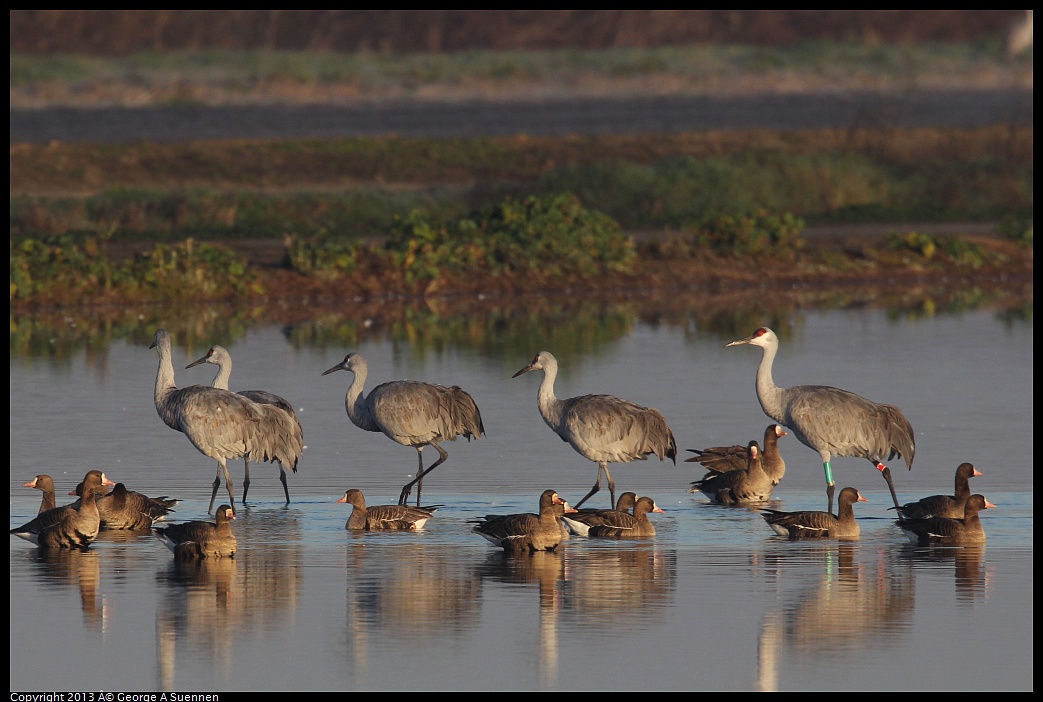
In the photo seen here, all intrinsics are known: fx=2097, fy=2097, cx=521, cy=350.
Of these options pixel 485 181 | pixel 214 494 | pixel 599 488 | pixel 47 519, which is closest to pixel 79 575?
pixel 47 519

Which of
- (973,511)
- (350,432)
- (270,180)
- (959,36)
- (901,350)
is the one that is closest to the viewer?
(973,511)

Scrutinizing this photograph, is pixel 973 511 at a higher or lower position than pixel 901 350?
lower

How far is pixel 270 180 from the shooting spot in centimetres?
4200

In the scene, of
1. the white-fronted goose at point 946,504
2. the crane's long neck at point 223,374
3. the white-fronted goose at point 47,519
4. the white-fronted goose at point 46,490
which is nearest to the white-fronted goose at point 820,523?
the white-fronted goose at point 946,504

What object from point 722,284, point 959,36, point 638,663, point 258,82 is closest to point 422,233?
point 722,284

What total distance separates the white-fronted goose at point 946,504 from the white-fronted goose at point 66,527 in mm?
5481

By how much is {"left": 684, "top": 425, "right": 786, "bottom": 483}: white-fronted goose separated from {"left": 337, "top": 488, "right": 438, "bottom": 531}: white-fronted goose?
2584 millimetres

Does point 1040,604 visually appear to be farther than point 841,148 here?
No

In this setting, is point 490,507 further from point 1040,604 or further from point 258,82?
point 258,82

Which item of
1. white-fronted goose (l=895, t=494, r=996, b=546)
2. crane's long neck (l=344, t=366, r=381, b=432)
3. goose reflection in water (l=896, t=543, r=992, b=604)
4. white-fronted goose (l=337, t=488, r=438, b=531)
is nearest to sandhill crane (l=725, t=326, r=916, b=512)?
white-fronted goose (l=895, t=494, r=996, b=546)

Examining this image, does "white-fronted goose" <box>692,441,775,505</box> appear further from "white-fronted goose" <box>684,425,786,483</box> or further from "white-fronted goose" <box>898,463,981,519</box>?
"white-fronted goose" <box>898,463,981,519</box>

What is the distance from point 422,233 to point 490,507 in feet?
46.8

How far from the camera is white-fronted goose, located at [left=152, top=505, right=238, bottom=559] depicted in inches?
523

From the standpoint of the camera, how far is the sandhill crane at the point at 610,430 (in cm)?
1549
